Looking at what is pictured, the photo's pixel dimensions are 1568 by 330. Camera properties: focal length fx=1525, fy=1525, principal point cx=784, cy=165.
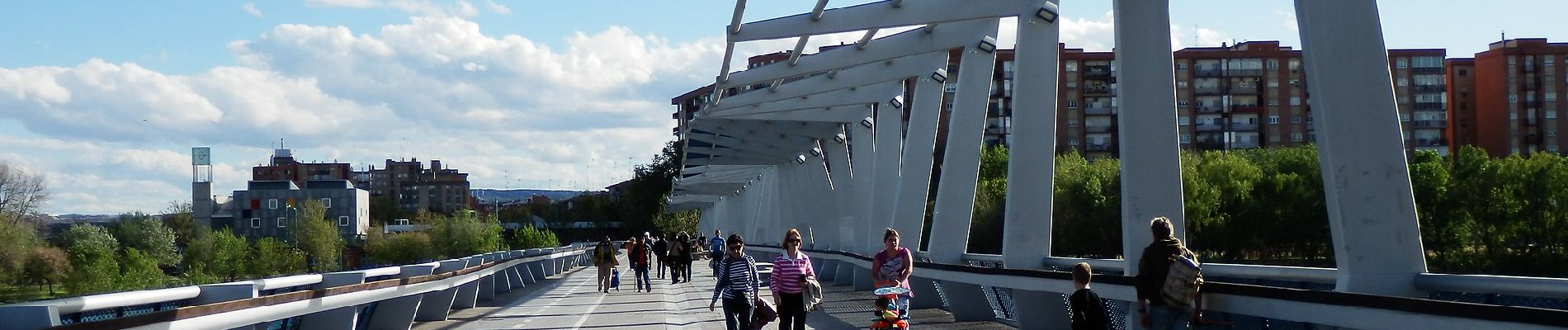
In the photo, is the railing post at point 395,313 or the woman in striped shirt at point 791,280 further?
the railing post at point 395,313

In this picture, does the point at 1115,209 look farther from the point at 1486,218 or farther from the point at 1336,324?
the point at 1336,324

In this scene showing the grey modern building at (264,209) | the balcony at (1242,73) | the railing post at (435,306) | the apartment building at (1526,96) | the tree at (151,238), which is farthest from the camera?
the grey modern building at (264,209)

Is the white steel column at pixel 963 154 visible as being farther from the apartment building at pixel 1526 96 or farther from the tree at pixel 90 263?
the apartment building at pixel 1526 96

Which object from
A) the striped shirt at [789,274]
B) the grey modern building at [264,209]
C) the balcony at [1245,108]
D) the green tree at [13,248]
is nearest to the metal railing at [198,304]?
the striped shirt at [789,274]

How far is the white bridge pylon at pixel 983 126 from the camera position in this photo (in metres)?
9.70

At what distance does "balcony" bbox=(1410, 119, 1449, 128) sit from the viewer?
10919cm

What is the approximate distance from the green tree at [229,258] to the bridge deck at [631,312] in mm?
66360

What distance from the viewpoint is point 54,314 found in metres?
7.93

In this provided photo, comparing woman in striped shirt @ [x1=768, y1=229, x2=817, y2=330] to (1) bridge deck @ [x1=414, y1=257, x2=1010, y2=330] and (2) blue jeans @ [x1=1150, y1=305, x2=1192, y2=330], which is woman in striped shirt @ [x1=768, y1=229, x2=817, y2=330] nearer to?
(1) bridge deck @ [x1=414, y1=257, x2=1010, y2=330]

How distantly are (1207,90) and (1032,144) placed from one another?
9585cm

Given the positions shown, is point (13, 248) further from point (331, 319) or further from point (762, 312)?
point (762, 312)

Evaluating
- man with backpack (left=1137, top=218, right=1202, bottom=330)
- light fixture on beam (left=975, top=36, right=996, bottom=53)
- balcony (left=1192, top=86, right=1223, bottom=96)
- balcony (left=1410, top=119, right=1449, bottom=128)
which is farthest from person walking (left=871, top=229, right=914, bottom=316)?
balcony (left=1410, top=119, right=1449, bottom=128)

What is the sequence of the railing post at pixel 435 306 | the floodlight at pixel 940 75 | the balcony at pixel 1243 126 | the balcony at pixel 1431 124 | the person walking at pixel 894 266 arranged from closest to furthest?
1. the person walking at pixel 894 266
2. the railing post at pixel 435 306
3. the floodlight at pixel 940 75
4. the balcony at pixel 1431 124
5. the balcony at pixel 1243 126

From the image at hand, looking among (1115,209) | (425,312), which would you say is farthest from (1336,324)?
(1115,209)
